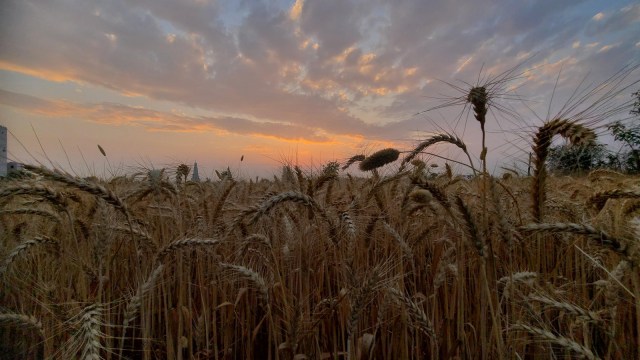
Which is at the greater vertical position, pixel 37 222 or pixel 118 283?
pixel 37 222

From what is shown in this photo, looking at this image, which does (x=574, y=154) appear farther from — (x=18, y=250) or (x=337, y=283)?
(x=18, y=250)

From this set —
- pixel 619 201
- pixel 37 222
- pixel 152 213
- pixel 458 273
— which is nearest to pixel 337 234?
pixel 458 273

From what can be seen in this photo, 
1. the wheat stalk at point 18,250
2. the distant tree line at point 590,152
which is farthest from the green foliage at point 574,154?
the wheat stalk at point 18,250

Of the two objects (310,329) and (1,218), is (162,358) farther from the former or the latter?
(1,218)

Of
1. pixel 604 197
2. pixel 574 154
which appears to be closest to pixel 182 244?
pixel 604 197

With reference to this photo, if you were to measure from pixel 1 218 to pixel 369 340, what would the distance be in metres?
3.30

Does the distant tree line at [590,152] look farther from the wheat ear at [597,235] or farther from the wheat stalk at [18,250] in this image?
the wheat stalk at [18,250]

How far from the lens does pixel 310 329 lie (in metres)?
1.94

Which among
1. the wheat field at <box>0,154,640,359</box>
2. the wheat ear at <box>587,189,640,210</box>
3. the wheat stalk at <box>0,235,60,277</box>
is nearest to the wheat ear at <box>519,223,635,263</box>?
the wheat field at <box>0,154,640,359</box>

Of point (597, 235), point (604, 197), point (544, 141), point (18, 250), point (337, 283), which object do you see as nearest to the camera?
point (597, 235)

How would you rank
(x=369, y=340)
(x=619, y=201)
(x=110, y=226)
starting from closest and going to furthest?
(x=369, y=340)
(x=110, y=226)
(x=619, y=201)

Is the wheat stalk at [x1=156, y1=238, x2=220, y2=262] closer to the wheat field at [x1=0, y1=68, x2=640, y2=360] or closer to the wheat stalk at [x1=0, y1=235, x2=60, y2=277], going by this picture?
the wheat field at [x1=0, y1=68, x2=640, y2=360]

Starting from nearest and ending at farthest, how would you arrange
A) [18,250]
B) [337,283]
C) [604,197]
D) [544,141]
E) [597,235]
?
[597,235] → [544,141] → [18,250] → [604,197] → [337,283]

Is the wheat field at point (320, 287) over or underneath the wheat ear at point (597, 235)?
underneath
